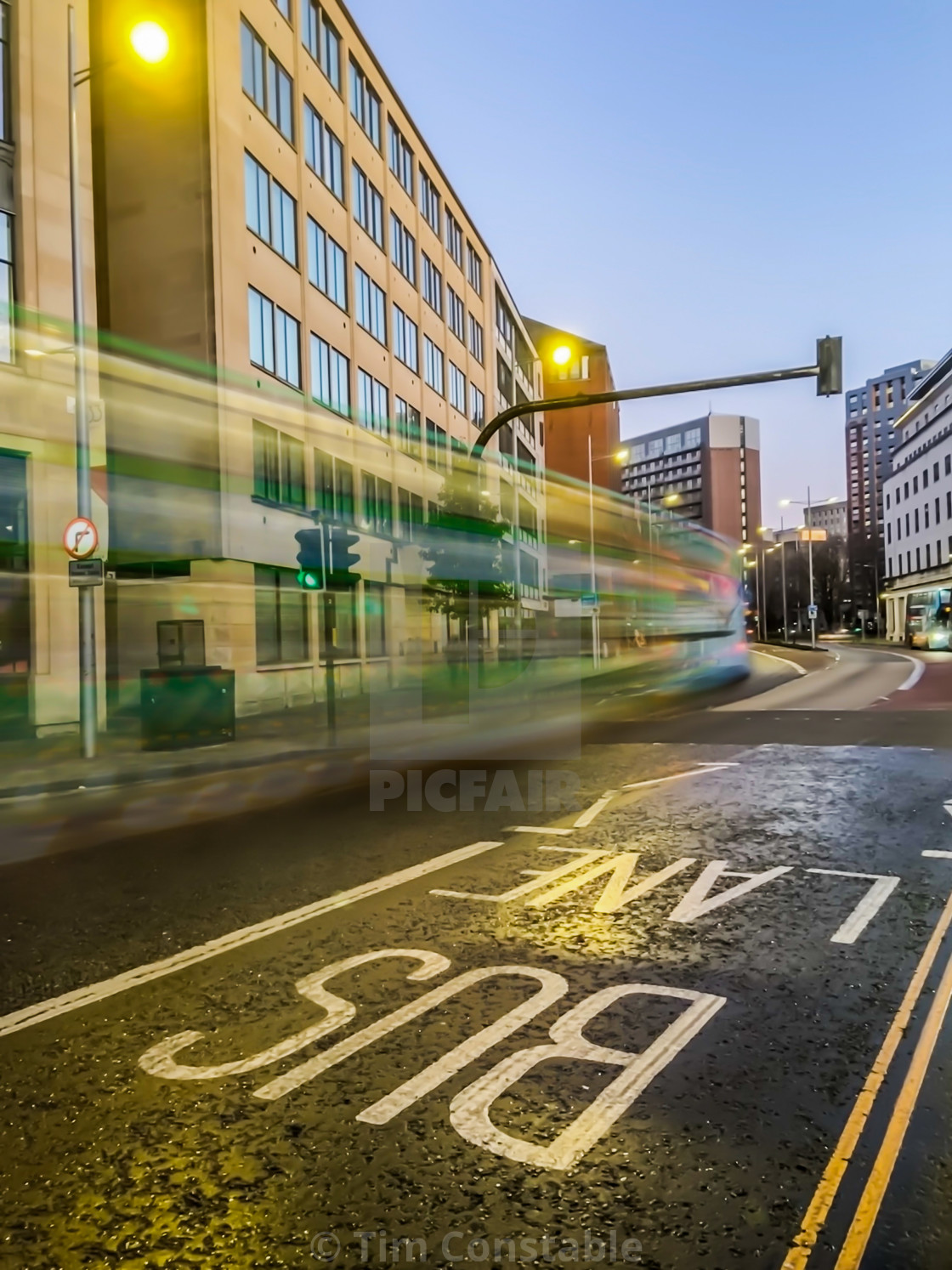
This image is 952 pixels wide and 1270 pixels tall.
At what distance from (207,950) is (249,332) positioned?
21.4 metres

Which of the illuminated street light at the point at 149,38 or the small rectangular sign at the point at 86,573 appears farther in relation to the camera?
the small rectangular sign at the point at 86,573

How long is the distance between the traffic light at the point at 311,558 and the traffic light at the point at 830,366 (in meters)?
8.61

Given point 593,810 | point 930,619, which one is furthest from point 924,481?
point 593,810

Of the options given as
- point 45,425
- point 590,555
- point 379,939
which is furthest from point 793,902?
point 590,555

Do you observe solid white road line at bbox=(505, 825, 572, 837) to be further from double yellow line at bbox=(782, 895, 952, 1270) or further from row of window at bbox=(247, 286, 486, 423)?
row of window at bbox=(247, 286, 486, 423)

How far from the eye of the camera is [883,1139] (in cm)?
326

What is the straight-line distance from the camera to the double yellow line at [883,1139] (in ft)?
8.87

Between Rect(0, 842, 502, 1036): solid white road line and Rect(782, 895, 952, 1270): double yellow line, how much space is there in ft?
11.0

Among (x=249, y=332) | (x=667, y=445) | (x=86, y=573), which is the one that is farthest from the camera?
(x=667, y=445)

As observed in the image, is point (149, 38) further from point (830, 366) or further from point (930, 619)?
point (930, 619)

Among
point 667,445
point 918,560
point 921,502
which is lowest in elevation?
point 918,560

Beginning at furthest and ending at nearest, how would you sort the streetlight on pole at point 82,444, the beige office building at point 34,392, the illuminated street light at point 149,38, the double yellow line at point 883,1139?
the beige office building at point 34,392, the streetlight on pole at point 82,444, the illuminated street light at point 149,38, the double yellow line at point 883,1139

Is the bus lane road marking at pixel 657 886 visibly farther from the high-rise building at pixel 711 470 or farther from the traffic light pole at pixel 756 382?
the high-rise building at pixel 711 470

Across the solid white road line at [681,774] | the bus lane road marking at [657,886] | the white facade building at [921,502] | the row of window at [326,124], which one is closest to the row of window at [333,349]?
the row of window at [326,124]
